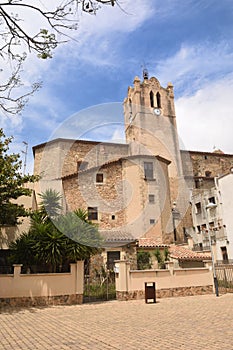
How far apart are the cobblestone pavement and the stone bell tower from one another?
76.4ft

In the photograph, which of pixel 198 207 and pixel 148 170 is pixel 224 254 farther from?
pixel 148 170

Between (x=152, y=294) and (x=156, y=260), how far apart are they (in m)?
8.33

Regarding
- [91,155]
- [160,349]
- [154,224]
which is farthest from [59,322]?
[91,155]

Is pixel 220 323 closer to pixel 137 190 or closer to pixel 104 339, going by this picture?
pixel 104 339

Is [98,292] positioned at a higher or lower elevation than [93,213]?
lower

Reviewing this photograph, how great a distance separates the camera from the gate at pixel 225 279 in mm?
13972

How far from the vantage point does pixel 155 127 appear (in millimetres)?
33156

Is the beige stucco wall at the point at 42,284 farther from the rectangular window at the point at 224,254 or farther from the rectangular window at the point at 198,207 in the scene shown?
the rectangular window at the point at 198,207

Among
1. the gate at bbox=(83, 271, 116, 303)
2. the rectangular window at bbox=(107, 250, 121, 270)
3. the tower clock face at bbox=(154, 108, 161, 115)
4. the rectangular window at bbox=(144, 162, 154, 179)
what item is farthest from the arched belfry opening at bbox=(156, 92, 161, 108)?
the gate at bbox=(83, 271, 116, 303)

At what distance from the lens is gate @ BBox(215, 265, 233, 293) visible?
13972mm

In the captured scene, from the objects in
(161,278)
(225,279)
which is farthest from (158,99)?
(161,278)

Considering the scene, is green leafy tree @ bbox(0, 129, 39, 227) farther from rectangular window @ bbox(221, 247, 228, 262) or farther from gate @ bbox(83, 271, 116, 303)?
rectangular window @ bbox(221, 247, 228, 262)

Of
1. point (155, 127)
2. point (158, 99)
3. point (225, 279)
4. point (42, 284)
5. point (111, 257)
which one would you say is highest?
point (158, 99)

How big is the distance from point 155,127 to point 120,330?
1133 inches
